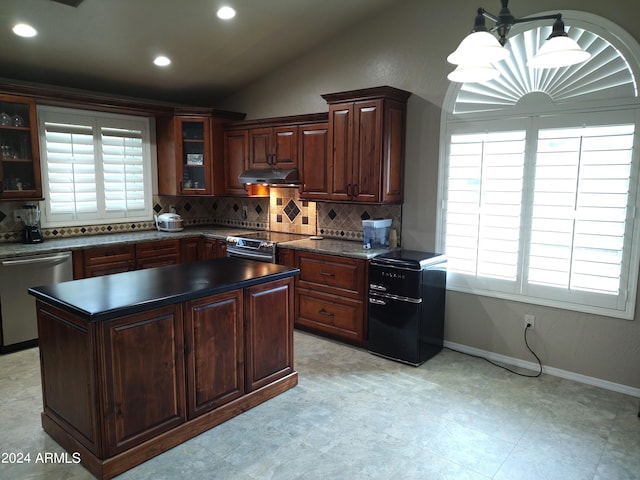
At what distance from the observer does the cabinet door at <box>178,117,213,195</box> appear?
5375 millimetres

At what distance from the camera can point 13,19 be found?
3.53m

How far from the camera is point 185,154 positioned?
5430 millimetres

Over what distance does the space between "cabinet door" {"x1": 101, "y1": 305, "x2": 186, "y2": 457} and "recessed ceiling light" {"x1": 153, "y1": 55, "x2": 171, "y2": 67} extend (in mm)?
3110

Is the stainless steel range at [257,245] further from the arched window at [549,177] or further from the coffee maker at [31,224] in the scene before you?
the coffee maker at [31,224]

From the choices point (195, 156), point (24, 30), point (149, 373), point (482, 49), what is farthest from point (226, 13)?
point (149, 373)

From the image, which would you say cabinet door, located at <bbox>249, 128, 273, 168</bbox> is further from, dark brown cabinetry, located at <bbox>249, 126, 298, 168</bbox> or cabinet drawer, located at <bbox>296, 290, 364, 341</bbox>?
cabinet drawer, located at <bbox>296, 290, 364, 341</bbox>

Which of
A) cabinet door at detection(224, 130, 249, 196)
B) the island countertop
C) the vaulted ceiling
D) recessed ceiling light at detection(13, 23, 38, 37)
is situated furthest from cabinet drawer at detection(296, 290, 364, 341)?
recessed ceiling light at detection(13, 23, 38, 37)

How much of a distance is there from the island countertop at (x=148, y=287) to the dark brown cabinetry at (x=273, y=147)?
1843 mm

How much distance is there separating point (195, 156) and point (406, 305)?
10.6 ft

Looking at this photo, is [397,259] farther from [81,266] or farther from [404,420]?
[81,266]

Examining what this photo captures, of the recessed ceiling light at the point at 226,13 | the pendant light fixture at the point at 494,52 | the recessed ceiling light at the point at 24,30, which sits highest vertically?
the recessed ceiling light at the point at 226,13

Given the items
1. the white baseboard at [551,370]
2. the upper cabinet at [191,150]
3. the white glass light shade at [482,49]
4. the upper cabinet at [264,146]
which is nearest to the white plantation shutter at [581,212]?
the white baseboard at [551,370]

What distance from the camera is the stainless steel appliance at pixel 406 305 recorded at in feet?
12.0

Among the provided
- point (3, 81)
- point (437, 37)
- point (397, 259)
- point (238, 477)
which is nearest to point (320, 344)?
point (397, 259)
